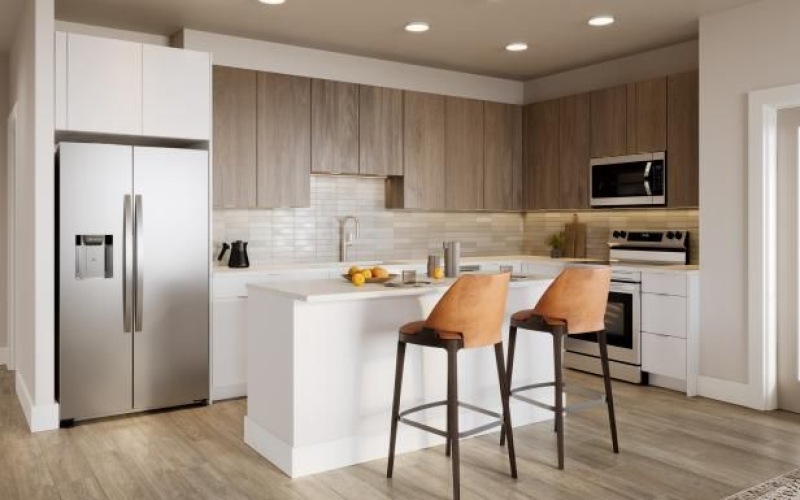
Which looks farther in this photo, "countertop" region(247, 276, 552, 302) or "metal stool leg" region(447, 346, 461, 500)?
"countertop" region(247, 276, 552, 302)

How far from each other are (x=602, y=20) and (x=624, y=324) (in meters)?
2.27

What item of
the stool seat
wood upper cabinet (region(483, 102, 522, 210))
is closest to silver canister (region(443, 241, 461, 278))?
the stool seat

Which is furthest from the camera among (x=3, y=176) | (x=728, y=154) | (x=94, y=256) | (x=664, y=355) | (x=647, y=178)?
(x=3, y=176)

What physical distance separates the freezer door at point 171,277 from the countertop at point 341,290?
1044 millimetres

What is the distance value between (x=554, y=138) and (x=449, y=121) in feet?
3.27

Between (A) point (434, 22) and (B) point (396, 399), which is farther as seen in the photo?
(A) point (434, 22)

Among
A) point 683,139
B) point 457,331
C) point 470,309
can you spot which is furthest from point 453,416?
point 683,139

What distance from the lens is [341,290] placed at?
3512 millimetres

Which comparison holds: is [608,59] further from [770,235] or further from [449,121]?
[770,235]

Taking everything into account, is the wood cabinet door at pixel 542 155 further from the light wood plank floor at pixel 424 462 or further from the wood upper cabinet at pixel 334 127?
the light wood plank floor at pixel 424 462

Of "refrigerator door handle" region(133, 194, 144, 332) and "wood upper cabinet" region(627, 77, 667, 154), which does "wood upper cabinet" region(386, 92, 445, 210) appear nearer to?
"wood upper cabinet" region(627, 77, 667, 154)

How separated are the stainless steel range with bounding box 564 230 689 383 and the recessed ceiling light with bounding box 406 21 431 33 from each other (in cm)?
234

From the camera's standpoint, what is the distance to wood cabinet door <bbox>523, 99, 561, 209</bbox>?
258 inches

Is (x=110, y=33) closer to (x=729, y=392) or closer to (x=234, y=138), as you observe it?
(x=234, y=138)
